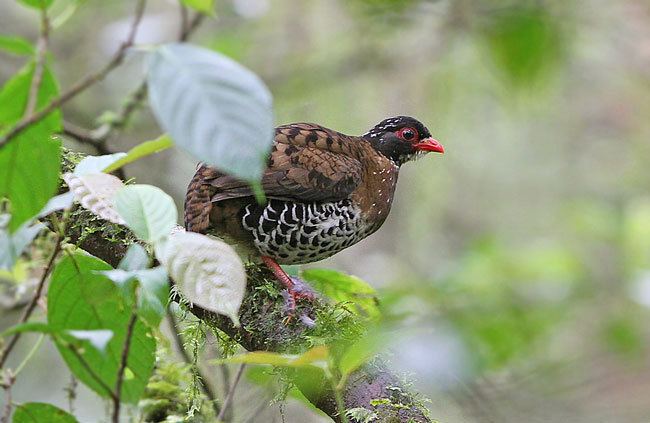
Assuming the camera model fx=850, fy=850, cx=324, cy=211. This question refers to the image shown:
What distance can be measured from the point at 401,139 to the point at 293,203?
1.00 metres

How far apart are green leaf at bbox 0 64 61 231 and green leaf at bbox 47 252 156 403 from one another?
1.04 feet

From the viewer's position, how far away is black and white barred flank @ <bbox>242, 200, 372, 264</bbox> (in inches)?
136

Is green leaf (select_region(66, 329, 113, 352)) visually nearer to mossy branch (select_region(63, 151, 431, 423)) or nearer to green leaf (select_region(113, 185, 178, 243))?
green leaf (select_region(113, 185, 178, 243))

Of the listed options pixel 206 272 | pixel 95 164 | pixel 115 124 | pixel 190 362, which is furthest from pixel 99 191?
pixel 115 124

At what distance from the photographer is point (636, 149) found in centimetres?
973

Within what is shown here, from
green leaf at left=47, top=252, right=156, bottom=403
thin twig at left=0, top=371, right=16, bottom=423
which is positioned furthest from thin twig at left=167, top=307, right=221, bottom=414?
thin twig at left=0, top=371, right=16, bottom=423

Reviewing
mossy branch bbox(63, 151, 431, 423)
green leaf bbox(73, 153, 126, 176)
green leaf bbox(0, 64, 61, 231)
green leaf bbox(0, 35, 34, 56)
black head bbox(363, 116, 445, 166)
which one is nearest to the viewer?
green leaf bbox(0, 35, 34, 56)

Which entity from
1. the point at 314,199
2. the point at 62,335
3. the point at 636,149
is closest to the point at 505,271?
the point at 314,199

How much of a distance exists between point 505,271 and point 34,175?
422 cm

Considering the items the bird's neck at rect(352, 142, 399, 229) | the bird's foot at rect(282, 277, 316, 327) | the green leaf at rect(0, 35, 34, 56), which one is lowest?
the green leaf at rect(0, 35, 34, 56)

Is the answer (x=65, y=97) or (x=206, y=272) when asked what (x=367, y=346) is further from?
(x=65, y=97)

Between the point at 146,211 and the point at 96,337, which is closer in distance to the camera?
the point at 96,337

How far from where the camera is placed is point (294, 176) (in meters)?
3.51

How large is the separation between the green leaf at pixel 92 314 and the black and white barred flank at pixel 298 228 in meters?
1.51
